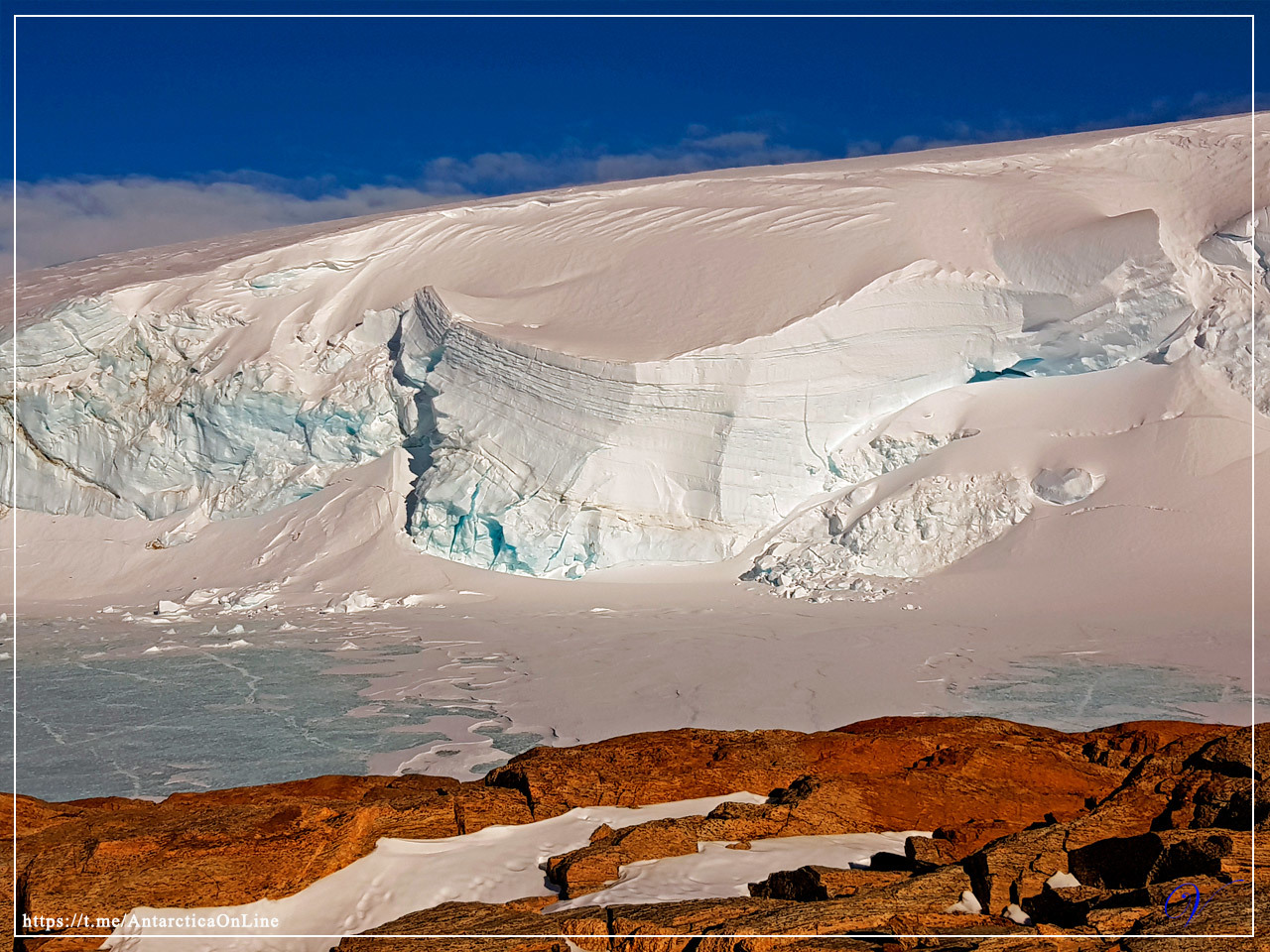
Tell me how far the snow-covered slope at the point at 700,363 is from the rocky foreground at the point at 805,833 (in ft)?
24.7

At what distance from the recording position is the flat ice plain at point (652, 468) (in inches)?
416

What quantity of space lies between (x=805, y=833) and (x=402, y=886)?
208 cm

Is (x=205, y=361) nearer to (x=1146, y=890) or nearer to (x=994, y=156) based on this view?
(x=994, y=156)

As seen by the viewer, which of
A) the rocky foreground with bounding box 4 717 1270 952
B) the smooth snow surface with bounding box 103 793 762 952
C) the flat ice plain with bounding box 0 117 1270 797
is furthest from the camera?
the flat ice plain with bounding box 0 117 1270 797

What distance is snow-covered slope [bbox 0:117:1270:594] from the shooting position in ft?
52.0

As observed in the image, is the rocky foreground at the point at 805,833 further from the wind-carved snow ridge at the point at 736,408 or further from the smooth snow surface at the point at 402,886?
the wind-carved snow ridge at the point at 736,408

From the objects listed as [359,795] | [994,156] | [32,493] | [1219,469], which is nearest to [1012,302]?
[1219,469]

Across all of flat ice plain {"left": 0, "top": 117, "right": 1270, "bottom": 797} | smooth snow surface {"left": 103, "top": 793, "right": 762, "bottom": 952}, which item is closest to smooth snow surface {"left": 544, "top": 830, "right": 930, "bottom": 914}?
smooth snow surface {"left": 103, "top": 793, "right": 762, "bottom": 952}

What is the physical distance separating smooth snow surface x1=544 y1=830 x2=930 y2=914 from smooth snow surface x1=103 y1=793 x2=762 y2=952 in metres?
0.41
